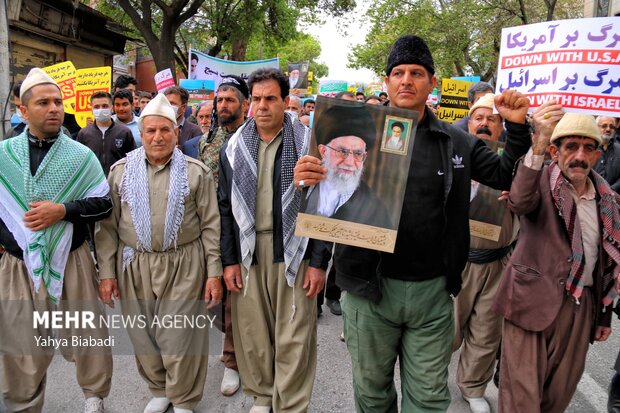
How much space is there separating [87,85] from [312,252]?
18.2ft

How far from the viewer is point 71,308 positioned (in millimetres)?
3145

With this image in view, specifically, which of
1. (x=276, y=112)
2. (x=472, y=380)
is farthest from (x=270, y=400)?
(x=276, y=112)

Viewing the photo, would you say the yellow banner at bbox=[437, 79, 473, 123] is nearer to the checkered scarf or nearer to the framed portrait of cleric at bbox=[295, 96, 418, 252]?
the checkered scarf

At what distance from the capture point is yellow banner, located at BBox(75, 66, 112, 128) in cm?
701

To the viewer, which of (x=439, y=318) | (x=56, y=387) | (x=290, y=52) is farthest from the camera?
(x=290, y=52)

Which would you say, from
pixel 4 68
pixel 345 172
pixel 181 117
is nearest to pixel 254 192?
pixel 345 172

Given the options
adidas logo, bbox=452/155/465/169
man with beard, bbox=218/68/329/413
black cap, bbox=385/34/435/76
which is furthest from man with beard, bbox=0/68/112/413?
adidas logo, bbox=452/155/465/169

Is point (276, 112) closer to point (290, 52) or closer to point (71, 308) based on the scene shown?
point (71, 308)

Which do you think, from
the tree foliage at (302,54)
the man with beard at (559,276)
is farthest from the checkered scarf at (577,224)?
the tree foliage at (302,54)

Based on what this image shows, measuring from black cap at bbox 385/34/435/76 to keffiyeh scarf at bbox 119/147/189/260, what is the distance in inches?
60.5

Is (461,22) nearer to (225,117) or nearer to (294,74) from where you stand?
(294,74)

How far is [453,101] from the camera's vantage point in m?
8.33

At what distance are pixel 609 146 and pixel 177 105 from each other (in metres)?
4.75

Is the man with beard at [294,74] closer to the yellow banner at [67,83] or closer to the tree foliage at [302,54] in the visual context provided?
the yellow banner at [67,83]
